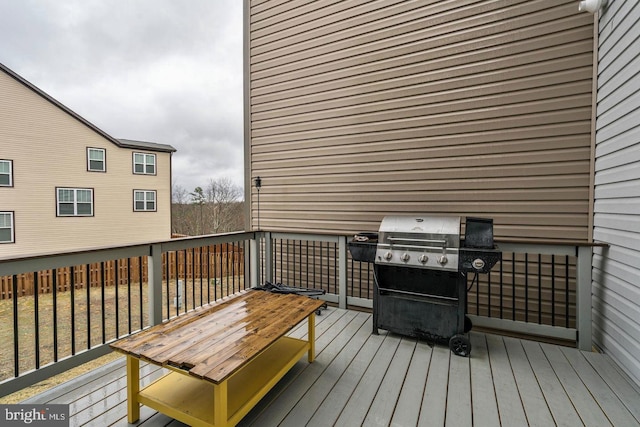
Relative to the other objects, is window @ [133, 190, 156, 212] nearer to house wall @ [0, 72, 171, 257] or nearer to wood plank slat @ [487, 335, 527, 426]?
house wall @ [0, 72, 171, 257]

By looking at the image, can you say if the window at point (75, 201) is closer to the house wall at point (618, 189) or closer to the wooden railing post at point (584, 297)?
the wooden railing post at point (584, 297)

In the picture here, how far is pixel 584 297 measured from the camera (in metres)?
Result: 2.66

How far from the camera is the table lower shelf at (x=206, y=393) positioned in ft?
5.04

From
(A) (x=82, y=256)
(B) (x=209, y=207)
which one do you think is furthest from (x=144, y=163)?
(A) (x=82, y=256)

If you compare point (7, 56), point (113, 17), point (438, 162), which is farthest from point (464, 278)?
point (7, 56)

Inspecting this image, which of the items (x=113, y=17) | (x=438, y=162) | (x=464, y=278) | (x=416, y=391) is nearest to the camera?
(x=416, y=391)

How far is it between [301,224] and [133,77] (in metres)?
16.8

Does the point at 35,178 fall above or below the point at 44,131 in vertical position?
Result: below

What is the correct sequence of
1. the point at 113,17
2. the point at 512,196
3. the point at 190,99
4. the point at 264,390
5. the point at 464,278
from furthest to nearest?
the point at 190,99, the point at 113,17, the point at 512,196, the point at 464,278, the point at 264,390

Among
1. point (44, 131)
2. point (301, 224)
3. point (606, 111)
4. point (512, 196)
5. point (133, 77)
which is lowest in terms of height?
point (301, 224)

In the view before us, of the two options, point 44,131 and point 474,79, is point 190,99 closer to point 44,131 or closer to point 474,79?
point 44,131

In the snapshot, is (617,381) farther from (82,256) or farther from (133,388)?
(82,256)

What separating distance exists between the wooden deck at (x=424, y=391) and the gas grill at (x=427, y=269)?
0.22 m

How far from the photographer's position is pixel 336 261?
4207mm
